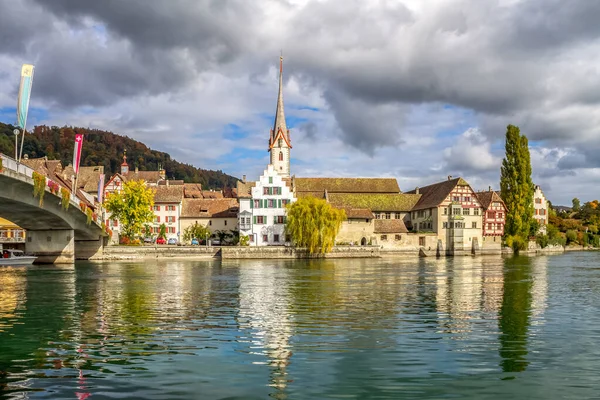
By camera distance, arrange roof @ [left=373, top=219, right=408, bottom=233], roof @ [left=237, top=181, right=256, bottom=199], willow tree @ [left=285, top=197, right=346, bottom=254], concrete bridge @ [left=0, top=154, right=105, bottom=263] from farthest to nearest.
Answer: roof @ [left=373, top=219, right=408, bottom=233] → roof @ [left=237, top=181, right=256, bottom=199] → willow tree @ [left=285, top=197, right=346, bottom=254] → concrete bridge @ [left=0, top=154, right=105, bottom=263]

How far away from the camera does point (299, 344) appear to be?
1911cm

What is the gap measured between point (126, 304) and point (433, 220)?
86.6 meters

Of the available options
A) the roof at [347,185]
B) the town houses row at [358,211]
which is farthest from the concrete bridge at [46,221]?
the roof at [347,185]

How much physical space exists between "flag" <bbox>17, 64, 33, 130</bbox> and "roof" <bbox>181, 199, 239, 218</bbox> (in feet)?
202

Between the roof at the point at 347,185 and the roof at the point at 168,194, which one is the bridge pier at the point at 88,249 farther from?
the roof at the point at 347,185

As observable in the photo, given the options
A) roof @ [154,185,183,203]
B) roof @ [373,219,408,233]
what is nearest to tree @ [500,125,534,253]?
roof @ [373,219,408,233]

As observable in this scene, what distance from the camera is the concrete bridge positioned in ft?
155

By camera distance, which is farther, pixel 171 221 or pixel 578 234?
pixel 578 234

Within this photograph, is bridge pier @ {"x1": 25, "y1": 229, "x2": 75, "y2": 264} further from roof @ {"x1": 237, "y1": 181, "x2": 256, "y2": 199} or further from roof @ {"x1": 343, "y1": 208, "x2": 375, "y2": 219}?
roof @ {"x1": 343, "y1": 208, "x2": 375, "y2": 219}

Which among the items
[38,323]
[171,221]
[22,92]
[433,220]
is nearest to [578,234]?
[433,220]

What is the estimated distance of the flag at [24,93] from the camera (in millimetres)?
48156

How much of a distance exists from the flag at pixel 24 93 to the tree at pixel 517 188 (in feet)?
263

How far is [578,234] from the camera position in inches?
5674

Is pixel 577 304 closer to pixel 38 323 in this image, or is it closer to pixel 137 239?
pixel 38 323
